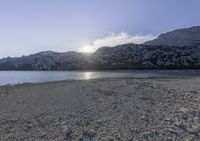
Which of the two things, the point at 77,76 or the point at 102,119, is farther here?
the point at 77,76

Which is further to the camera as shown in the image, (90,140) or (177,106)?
(177,106)

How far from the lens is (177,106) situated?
20344mm

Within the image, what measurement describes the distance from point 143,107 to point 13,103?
11882mm

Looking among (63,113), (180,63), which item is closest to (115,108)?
(63,113)

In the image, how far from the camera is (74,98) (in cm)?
2545

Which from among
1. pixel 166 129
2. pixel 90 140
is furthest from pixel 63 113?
pixel 166 129

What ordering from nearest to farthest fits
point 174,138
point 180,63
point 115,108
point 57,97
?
point 174,138
point 115,108
point 57,97
point 180,63

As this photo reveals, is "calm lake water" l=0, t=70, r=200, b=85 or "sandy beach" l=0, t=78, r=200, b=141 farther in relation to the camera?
"calm lake water" l=0, t=70, r=200, b=85

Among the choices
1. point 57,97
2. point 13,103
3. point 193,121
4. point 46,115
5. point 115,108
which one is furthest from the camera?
point 57,97

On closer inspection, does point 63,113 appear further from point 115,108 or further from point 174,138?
point 174,138

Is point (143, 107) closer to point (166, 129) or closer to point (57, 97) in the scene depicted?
point (166, 129)

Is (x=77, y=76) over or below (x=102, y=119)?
below

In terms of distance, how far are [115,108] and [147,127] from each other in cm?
517

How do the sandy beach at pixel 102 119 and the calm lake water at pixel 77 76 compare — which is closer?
the sandy beach at pixel 102 119
